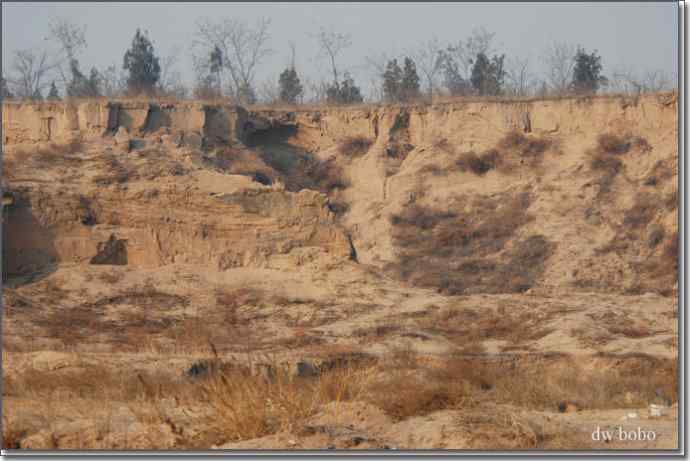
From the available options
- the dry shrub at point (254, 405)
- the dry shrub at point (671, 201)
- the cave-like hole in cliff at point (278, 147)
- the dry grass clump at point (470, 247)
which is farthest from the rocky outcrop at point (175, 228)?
the dry shrub at point (254, 405)

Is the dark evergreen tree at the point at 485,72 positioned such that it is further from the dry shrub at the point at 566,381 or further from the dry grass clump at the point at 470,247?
the dry shrub at the point at 566,381

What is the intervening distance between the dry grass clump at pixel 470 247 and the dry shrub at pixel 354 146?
118 inches

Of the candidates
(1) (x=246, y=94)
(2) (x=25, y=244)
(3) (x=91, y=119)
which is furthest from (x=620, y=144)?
(2) (x=25, y=244)

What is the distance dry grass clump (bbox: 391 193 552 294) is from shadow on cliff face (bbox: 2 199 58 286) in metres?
8.22

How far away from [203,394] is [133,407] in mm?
649

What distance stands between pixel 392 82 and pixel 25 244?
17.3 metres

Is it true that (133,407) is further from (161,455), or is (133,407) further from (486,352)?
(486,352)

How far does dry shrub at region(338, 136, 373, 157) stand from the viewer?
31.9 m

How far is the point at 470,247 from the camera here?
27.8m

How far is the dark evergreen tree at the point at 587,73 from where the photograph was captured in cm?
3468

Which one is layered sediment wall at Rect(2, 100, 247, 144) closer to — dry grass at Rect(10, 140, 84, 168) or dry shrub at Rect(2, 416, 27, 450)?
dry grass at Rect(10, 140, 84, 168)

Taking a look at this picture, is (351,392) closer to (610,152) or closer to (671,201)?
(671,201)

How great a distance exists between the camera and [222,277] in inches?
846

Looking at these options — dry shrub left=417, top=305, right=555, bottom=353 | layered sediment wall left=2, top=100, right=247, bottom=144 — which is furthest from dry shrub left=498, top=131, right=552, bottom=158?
dry shrub left=417, top=305, right=555, bottom=353
